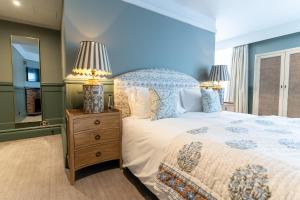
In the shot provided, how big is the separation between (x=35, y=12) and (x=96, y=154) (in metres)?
2.68

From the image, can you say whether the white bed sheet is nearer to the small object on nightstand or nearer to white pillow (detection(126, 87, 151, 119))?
white pillow (detection(126, 87, 151, 119))

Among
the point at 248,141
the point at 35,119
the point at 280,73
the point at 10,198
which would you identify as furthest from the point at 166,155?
the point at 280,73

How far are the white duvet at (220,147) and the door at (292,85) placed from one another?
2565 mm

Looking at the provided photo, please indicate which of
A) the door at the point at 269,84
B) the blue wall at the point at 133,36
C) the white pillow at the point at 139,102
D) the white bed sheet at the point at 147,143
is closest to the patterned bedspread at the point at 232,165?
the white bed sheet at the point at 147,143

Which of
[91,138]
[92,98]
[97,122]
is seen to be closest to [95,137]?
[91,138]

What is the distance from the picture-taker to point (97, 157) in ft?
6.11

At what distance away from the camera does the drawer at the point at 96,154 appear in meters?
1.75

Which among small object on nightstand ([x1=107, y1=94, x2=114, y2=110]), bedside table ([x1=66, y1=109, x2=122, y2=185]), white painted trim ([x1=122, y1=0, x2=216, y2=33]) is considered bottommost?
bedside table ([x1=66, y1=109, x2=122, y2=185])

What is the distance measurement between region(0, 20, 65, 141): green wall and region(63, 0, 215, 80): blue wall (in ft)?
3.69

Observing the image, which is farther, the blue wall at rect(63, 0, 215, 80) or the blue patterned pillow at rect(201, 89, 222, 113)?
the blue patterned pillow at rect(201, 89, 222, 113)

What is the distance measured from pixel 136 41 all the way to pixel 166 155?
6.14ft

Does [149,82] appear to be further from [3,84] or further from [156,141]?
[3,84]

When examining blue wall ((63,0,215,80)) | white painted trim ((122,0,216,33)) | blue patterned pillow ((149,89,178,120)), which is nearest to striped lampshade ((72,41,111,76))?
blue wall ((63,0,215,80))

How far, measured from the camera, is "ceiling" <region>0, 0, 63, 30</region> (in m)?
2.56
